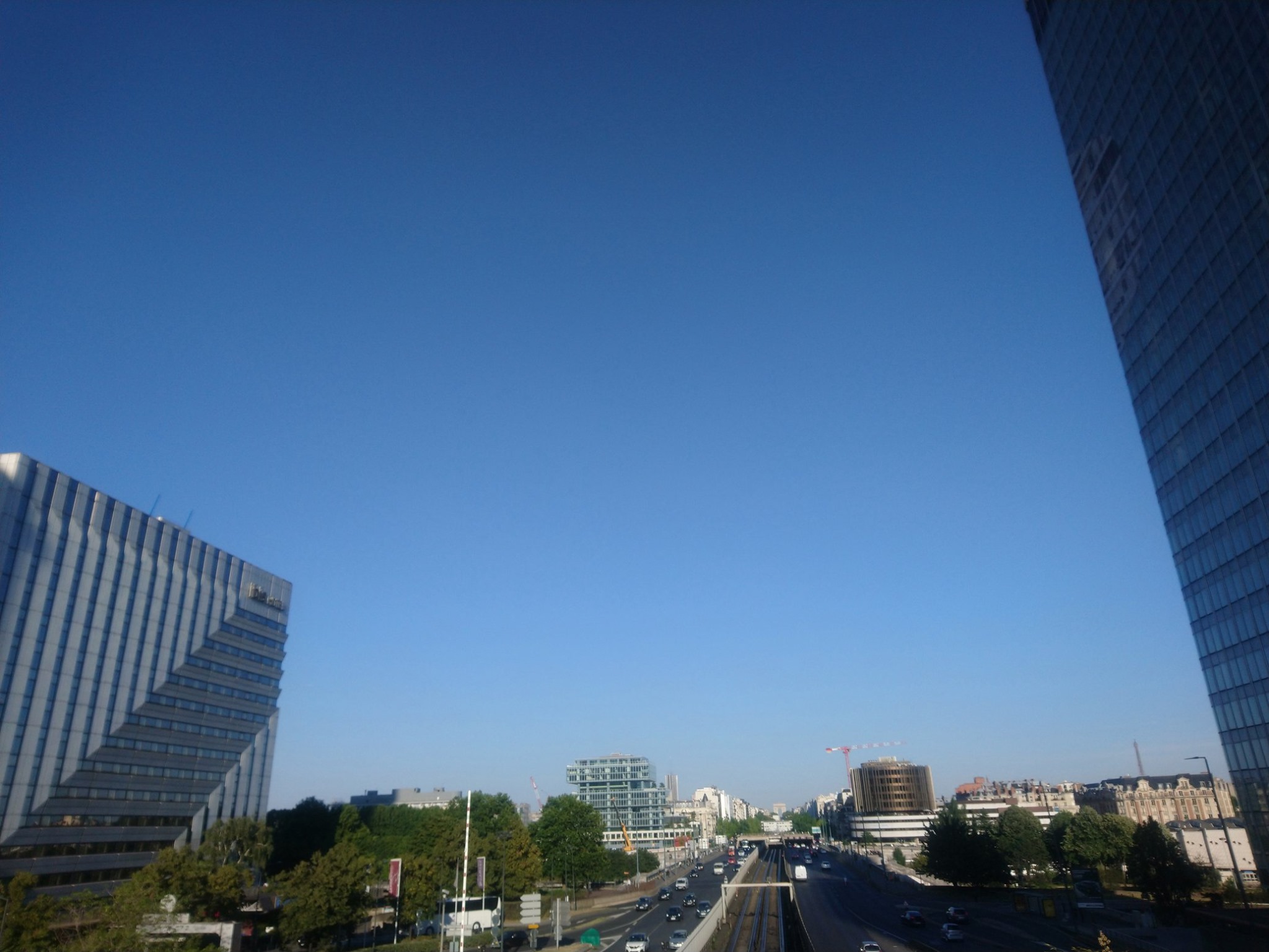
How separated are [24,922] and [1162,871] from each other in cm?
8954

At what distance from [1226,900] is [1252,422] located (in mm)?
48762

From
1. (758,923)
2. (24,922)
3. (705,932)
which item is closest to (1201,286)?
(705,932)

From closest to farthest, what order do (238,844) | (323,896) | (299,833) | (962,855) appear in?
(323,896) → (238,844) → (962,855) → (299,833)

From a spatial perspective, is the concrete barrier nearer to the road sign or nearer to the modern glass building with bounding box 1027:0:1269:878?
the road sign

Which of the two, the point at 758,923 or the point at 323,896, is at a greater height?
the point at 323,896

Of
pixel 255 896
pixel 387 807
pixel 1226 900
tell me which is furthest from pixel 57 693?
pixel 1226 900

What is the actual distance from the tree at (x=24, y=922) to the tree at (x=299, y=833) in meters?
63.1

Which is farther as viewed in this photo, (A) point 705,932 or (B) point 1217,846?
(B) point 1217,846

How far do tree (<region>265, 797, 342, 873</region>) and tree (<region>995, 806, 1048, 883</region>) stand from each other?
9987 centimetres

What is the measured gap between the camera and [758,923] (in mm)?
85688

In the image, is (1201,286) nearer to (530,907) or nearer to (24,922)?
(530,907)

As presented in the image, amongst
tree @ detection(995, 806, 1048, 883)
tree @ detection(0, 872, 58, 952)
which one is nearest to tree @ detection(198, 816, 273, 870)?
tree @ detection(0, 872, 58, 952)

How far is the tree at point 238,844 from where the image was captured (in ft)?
262

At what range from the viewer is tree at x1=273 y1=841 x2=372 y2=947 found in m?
61.8
